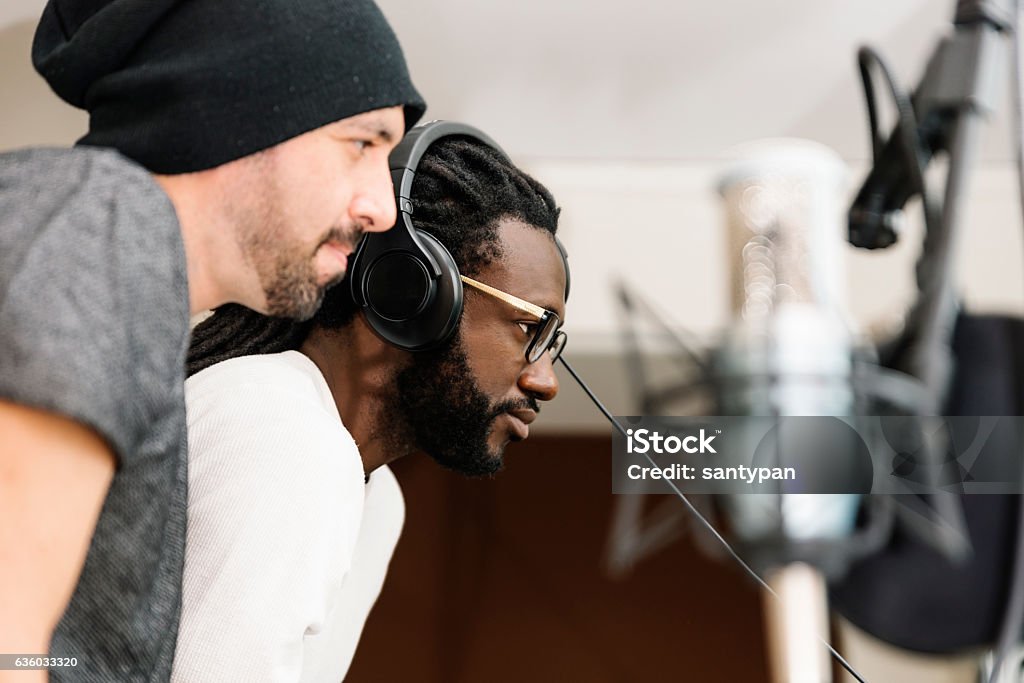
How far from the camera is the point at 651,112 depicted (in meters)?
1.99

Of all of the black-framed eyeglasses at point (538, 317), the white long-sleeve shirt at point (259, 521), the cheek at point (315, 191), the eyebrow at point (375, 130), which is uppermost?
the eyebrow at point (375, 130)

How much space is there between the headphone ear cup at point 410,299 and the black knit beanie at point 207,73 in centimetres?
20

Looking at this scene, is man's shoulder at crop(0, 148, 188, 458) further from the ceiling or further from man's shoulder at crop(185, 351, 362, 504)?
the ceiling

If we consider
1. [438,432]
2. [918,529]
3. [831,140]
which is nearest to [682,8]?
[831,140]

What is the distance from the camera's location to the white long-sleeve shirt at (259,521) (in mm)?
611

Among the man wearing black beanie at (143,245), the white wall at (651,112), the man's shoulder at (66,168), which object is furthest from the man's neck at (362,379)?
the white wall at (651,112)

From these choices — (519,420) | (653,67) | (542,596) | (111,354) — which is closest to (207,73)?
(111,354)

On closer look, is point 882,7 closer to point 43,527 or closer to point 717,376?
point 717,376

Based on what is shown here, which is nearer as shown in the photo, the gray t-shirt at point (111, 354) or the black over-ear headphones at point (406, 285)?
the gray t-shirt at point (111, 354)

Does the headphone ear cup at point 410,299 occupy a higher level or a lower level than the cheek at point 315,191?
lower

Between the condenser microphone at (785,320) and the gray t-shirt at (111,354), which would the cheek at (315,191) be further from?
the condenser microphone at (785,320)

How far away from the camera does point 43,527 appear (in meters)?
0.44

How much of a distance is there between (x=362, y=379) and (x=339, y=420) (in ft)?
0.43

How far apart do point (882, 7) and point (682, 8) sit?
33 centimetres
